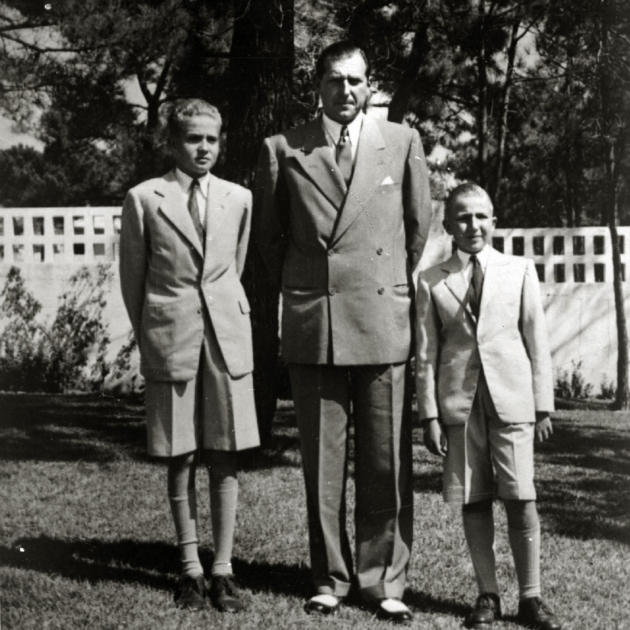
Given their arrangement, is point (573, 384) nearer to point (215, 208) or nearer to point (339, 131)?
point (339, 131)

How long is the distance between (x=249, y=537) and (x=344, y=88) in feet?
7.02

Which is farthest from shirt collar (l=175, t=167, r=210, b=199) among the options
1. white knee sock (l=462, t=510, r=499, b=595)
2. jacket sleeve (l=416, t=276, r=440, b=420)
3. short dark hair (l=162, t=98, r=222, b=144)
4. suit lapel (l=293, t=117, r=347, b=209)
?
white knee sock (l=462, t=510, r=499, b=595)

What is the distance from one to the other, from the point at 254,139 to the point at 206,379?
2.40m

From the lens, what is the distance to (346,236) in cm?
319

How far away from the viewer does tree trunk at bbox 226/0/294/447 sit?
205 inches

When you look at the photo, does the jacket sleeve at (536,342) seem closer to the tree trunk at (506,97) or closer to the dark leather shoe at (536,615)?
the dark leather shoe at (536,615)

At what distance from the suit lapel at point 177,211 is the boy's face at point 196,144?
0.11 metres

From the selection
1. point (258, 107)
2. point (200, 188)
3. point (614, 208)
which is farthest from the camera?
point (614, 208)

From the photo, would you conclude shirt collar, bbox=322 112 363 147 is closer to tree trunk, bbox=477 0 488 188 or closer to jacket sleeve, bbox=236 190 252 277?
jacket sleeve, bbox=236 190 252 277

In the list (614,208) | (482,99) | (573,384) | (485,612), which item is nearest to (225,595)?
(485,612)

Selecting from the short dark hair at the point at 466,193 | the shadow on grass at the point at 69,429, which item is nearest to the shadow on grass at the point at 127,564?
the shadow on grass at the point at 69,429

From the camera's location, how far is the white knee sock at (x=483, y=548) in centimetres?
311

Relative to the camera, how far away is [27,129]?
6.25 m

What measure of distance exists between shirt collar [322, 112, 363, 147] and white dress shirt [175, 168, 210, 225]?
1.69 ft
